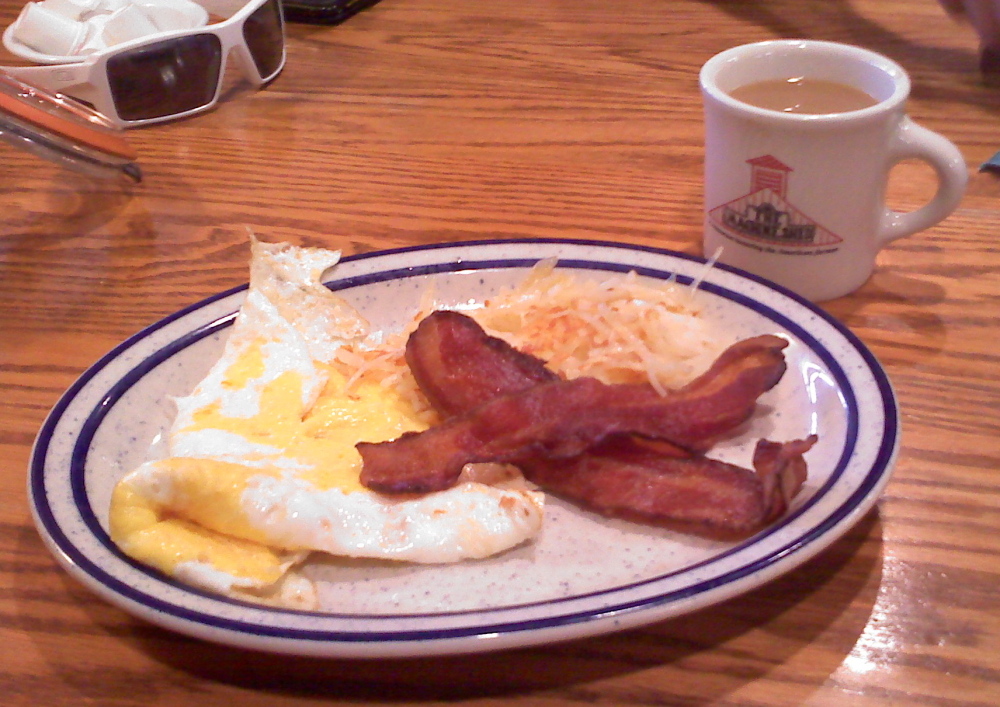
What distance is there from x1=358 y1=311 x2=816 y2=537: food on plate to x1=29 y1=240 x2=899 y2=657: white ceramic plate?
28mm

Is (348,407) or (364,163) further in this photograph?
(364,163)

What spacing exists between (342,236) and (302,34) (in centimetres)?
124

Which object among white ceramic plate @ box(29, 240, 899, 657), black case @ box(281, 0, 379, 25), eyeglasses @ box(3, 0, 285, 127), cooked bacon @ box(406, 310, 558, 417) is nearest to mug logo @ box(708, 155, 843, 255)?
white ceramic plate @ box(29, 240, 899, 657)

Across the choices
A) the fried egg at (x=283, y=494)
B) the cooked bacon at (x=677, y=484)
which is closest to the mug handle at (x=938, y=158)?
the cooked bacon at (x=677, y=484)

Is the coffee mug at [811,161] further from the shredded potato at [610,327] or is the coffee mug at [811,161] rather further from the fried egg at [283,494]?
the fried egg at [283,494]

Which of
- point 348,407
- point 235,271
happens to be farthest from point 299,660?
point 235,271

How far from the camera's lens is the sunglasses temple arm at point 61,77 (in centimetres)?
193

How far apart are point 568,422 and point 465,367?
0.59ft

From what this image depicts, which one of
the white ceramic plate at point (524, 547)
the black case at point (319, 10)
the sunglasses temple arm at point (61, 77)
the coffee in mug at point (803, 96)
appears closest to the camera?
the white ceramic plate at point (524, 547)

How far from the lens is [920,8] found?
245 centimetres

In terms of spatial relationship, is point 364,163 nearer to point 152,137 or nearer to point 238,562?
point 152,137

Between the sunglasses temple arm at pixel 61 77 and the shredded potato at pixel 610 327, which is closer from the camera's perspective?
the shredded potato at pixel 610 327

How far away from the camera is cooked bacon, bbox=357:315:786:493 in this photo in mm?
910

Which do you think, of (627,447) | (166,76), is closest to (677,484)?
(627,447)
